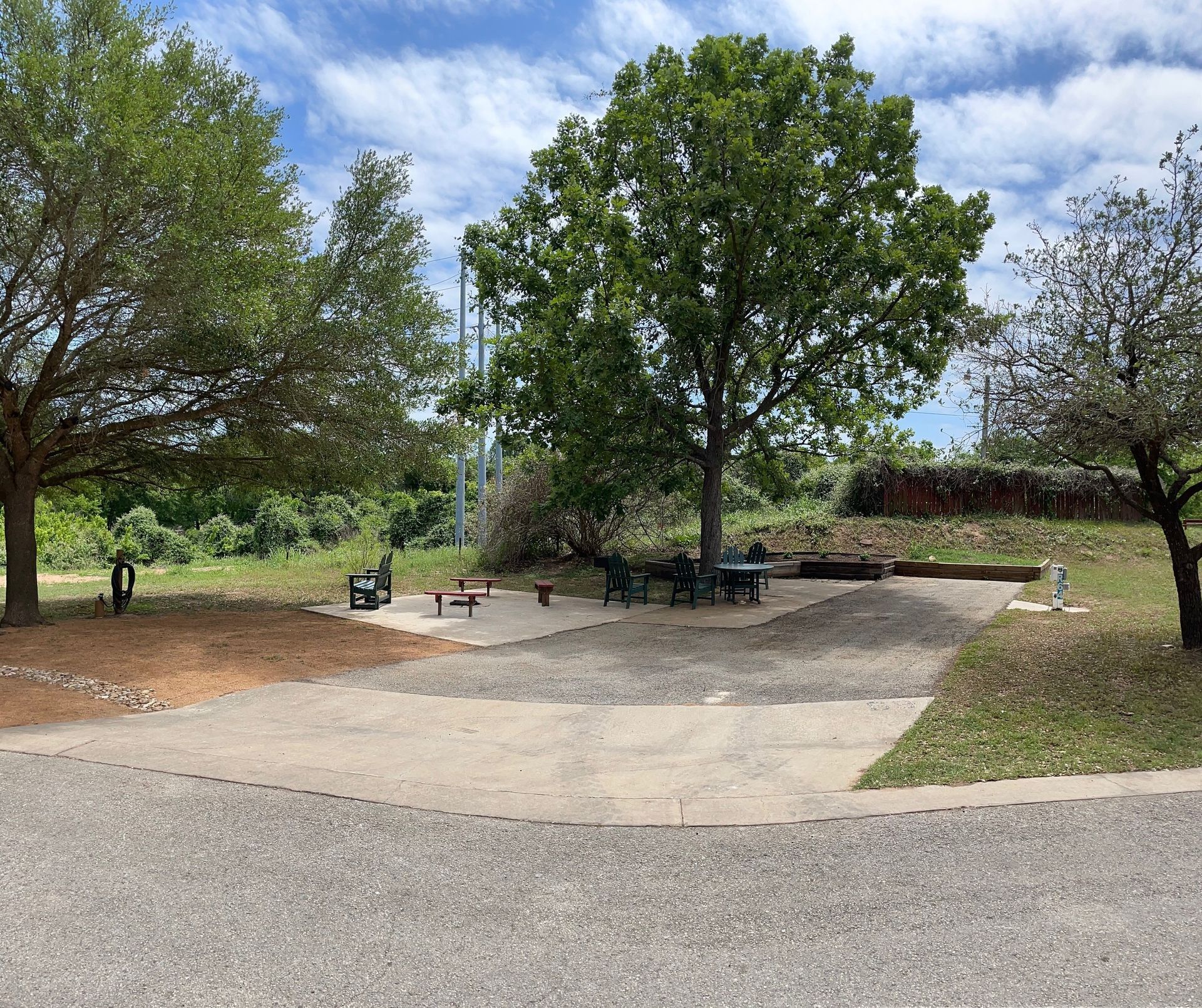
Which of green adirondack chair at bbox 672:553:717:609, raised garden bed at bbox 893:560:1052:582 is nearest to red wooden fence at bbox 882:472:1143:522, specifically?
raised garden bed at bbox 893:560:1052:582

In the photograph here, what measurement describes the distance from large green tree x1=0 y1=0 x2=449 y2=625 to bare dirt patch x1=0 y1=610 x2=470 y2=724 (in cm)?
230

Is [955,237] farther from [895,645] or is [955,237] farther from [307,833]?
[307,833]

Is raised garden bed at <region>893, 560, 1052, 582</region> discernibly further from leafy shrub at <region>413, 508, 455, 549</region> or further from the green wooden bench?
leafy shrub at <region>413, 508, 455, 549</region>

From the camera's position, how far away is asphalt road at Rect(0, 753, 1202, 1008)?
3168 mm

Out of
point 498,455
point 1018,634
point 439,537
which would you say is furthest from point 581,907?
point 439,537

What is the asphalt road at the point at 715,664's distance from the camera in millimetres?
8531

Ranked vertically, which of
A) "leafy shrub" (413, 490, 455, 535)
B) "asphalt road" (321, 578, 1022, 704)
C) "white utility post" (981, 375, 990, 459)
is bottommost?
"asphalt road" (321, 578, 1022, 704)

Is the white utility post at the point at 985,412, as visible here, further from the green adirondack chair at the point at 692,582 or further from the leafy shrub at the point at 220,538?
the leafy shrub at the point at 220,538

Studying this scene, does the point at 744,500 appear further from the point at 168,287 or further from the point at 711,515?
the point at 168,287

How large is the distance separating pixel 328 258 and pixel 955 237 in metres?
11.1

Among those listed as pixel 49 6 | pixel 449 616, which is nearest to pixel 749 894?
pixel 449 616

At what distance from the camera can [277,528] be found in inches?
1398

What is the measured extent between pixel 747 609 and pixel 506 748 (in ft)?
30.5

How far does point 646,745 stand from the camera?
667cm
